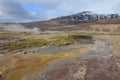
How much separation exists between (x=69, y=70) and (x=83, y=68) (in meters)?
2.24

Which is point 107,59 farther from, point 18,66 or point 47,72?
point 18,66

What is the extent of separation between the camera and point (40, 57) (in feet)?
159

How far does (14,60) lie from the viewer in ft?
155

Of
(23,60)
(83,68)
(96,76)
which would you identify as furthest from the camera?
(23,60)

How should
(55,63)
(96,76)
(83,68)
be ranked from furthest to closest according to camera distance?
(55,63) < (83,68) < (96,76)

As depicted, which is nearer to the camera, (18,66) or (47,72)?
(47,72)

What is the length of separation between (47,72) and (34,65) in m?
5.16

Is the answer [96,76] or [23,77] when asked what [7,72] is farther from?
[96,76]

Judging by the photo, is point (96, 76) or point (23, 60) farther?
point (23, 60)

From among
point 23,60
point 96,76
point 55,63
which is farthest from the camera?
point 23,60

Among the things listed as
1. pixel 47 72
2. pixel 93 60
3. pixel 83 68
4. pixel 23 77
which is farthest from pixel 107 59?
pixel 23 77

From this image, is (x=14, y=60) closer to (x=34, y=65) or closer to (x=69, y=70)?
(x=34, y=65)

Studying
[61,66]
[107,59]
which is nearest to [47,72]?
[61,66]

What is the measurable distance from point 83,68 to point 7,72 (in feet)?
39.3
